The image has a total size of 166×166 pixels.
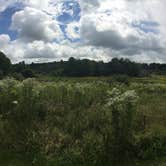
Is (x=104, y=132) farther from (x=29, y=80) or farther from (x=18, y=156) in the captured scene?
(x=29, y=80)

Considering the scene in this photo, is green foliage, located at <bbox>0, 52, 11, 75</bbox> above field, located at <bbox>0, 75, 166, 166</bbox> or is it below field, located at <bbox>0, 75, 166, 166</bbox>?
above

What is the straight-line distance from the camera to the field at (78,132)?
7.14 m

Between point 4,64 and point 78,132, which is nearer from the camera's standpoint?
point 78,132

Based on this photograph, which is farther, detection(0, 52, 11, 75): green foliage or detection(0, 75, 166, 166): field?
detection(0, 52, 11, 75): green foliage

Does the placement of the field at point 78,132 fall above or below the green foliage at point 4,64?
below

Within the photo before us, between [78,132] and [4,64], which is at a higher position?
[4,64]

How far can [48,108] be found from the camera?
402 inches

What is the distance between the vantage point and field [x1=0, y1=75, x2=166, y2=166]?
7141 millimetres

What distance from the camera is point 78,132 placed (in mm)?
8336

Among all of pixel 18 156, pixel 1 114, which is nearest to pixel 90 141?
pixel 18 156

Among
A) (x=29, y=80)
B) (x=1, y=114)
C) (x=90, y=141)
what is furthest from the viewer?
(x=1, y=114)

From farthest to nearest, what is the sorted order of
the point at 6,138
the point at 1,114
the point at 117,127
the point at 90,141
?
the point at 1,114, the point at 6,138, the point at 90,141, the point at 117,127

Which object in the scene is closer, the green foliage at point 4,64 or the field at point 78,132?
the field at point 78,132

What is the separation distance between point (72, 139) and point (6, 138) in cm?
205
